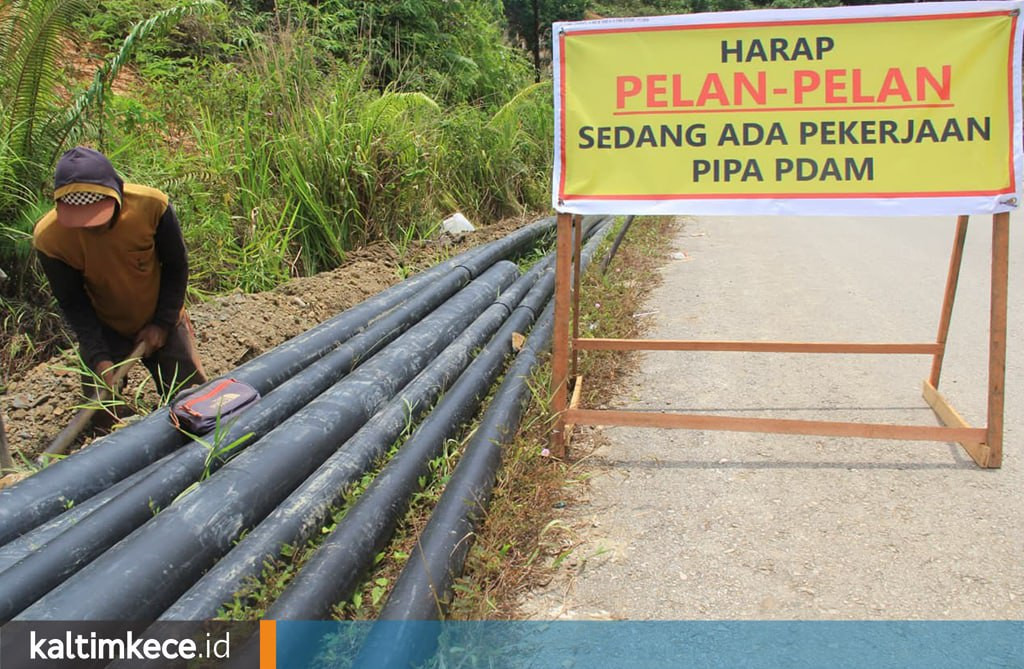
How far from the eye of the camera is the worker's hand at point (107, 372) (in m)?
3.80

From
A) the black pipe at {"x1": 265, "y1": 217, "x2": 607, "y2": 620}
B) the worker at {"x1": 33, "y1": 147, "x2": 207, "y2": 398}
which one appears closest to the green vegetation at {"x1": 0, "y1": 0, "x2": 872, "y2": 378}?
the worker at {"x1": 33, "y1": 147, "x2": 207, "y2": 398}

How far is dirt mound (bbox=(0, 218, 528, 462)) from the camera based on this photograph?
4.15m

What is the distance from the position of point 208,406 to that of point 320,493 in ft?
2.12

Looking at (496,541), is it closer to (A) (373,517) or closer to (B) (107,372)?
(A) (373,517)

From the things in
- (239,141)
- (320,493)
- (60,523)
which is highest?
(239,141)

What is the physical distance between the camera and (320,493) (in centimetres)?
276

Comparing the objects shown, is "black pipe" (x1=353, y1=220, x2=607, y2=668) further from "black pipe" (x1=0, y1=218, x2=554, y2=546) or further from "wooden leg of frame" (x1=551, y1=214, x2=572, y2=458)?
"black pipe" (x1=0, y1=218, x2=554, y2=546)

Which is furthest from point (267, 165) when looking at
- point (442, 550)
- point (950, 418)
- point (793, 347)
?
point (950, 418)

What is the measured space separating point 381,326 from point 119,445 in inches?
65.2

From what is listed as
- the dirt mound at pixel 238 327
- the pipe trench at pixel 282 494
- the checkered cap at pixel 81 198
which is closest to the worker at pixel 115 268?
the checkered cap at pixel 81 198

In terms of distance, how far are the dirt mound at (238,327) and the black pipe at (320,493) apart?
1.40m

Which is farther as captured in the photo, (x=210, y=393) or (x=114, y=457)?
(x=210, y=393)

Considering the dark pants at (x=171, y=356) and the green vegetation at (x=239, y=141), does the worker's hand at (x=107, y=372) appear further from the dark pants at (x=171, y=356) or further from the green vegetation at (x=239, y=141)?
the green vegetation at (x=239, y=141)

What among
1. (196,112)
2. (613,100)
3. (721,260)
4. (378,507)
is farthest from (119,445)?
(721,260)
